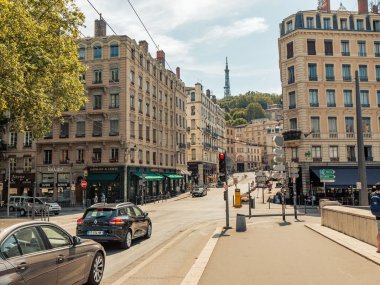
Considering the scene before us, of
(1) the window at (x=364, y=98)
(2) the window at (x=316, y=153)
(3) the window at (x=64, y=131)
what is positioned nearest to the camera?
(2) the window at (x=316, y=153)

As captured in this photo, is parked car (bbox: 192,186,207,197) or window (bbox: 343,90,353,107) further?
parked car (bbox: 192,186,207,197)

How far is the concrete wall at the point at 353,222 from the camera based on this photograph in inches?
439

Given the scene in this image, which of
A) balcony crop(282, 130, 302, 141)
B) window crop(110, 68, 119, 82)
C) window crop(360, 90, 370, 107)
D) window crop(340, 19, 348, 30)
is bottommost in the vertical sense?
balcony crop(282, 130, 302, 141)

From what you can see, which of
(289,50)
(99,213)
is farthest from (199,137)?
(99,213)

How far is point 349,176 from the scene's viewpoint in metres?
37.2

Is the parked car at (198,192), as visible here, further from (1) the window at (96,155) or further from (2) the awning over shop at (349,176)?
(2) the awning over shop at (349,176)

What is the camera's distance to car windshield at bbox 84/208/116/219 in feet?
41.1

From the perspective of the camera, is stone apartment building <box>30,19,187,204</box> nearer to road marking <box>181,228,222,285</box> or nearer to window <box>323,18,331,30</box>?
window <box>323,18,331,30</box>

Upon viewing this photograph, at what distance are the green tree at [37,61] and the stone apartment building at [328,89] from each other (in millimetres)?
24858

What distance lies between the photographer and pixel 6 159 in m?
45.9

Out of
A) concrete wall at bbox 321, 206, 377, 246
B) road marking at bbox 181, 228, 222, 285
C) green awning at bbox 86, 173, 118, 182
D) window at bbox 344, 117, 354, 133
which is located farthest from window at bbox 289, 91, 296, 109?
road marking at bbox 181, 228, 222, 285

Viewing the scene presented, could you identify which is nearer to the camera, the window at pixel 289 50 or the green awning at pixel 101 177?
the window at pixel 289 50

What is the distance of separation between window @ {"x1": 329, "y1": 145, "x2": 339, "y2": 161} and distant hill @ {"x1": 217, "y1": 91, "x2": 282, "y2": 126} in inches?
4607

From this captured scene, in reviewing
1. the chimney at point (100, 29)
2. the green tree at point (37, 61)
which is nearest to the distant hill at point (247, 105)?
the chimney at point (100, 29)
